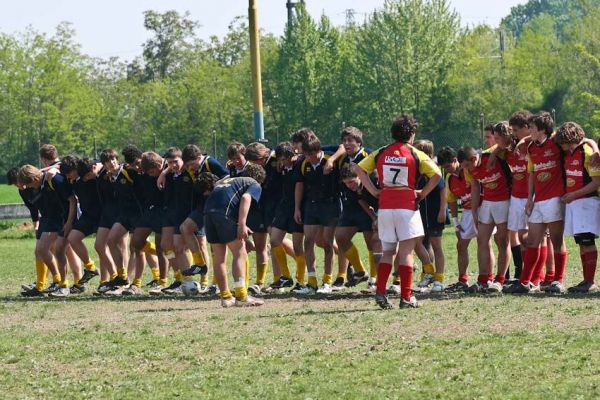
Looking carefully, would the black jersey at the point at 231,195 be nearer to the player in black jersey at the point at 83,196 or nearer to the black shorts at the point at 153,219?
the black shorts at the point at 153,219

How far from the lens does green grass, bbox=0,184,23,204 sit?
58.9m

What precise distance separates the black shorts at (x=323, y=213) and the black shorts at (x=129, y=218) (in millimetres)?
2560

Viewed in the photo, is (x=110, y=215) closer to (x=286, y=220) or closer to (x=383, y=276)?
(x=286, y=220)

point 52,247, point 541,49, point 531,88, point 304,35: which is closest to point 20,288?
point 52,247

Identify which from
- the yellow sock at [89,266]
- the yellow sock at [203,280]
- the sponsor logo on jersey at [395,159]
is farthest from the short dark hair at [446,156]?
the yellow sock at [89,266]

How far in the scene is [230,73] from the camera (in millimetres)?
75500

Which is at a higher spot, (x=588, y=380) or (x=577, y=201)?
(x=577, y=201)

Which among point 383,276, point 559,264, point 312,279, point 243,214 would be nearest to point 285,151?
point 312,279

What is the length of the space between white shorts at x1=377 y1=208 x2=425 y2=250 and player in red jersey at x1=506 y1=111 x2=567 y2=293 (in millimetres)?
1568

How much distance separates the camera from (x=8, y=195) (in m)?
63.5

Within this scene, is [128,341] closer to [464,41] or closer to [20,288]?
[20,288]

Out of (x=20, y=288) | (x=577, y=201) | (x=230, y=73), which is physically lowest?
(x=20, y=288)

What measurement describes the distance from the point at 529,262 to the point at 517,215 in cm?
65

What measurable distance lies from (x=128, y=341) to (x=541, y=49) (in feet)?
216
